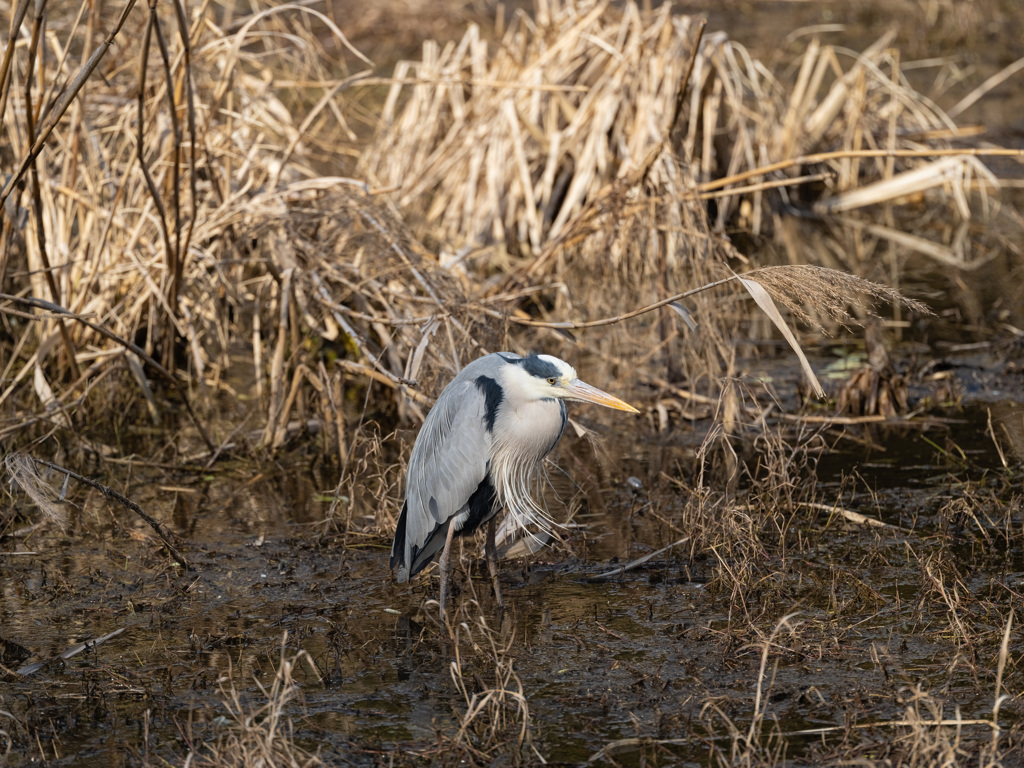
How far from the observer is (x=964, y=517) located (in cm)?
462

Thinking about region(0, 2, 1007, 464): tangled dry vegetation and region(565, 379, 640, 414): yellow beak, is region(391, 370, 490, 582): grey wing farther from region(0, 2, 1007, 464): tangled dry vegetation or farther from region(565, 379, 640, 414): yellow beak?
region(0, 2, 1007, 464): tangled dry vegetation

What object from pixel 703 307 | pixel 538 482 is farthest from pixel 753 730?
pixel 703 307

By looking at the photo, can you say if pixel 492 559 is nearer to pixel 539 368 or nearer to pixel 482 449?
pixel 482 449

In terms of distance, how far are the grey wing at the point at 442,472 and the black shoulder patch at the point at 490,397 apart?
0.01 m

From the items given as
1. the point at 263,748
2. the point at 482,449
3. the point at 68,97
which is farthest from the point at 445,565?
the point at 68,97

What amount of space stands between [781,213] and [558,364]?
265 inches

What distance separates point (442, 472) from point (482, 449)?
172mm

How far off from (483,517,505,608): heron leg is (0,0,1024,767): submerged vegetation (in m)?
0.07

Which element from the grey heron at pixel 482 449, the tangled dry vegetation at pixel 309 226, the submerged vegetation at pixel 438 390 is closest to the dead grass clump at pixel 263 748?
the submerged vegetation at pixel 438 390

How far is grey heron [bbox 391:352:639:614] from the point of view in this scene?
3951 millimetres

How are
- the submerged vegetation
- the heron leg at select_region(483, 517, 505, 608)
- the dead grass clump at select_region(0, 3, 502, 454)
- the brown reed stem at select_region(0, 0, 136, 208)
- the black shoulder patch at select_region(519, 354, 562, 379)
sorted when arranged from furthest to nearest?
the dead grass clump at select_region(0, 3, 502, 454)
the heron leg at select_region(483, 517, 505, 608)
the black shoulder patch at select_region(519, 354, 562, 379)
the brown reed stem at select_region(0, 0, 136, 208)
the submerged vegetation

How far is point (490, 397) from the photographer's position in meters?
4.05

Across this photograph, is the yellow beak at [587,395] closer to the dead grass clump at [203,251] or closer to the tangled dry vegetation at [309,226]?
the tangled dry vegetation at [309,226]

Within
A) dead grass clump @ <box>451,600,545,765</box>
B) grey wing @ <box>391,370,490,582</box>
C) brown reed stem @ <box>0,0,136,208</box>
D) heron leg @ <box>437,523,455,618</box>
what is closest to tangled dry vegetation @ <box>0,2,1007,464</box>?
brown reed stem @ <box>0,0,136,208</box>
